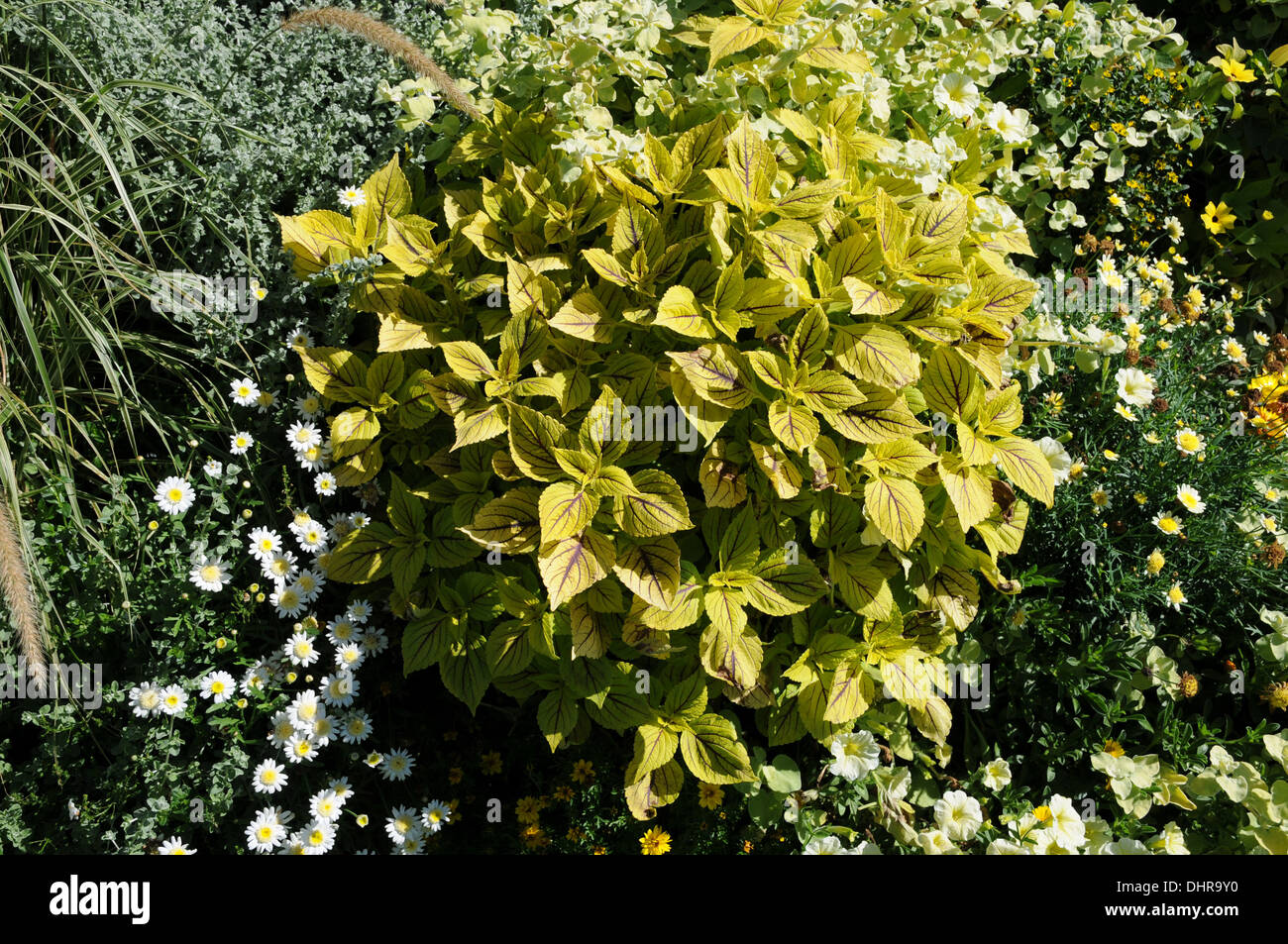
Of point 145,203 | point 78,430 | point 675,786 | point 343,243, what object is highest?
point 145,203

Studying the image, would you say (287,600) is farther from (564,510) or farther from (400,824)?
(564,510)

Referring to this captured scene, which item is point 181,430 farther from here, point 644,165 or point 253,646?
point 644,165

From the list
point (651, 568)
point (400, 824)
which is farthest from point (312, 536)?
point (651, 568)

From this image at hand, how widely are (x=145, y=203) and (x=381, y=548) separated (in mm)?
1226

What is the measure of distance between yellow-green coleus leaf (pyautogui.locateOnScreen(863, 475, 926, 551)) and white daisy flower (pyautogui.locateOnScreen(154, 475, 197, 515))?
1538 mm

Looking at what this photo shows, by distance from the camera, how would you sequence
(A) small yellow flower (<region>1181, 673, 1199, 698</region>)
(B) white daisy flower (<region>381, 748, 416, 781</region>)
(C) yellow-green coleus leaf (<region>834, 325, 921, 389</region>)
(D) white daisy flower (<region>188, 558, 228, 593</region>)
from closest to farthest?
(C) yellow-green coleus leaf (<region>834, 325, 921, 389</region>), (D) white daisy flower (<region>188, 558, 228, 593</region>), (B) white daisy flower (<region>381, 748, 416, 781</region>), (A) small yellow flower (<region>1181, 673, 1199, 698</region>)

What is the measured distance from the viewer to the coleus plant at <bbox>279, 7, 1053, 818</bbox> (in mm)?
2084

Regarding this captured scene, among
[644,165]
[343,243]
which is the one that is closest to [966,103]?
[644,165]

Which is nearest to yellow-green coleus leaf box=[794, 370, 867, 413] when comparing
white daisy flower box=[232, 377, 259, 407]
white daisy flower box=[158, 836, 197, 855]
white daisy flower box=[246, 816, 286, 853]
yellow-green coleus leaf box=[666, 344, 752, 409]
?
yellow-green coleus leaf box=[666, 344, 752, 409]

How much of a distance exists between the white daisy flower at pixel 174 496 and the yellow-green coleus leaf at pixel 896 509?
1538 millimetres

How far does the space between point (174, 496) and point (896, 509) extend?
5.34 feet

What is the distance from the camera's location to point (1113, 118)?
346cm

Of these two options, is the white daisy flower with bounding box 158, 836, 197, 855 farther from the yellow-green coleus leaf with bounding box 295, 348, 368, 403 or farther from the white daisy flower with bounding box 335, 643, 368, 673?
the yellow-green coleus leaf with bounding box 295, 348, 368, 403

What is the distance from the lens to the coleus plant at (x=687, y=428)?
2084 millimetres
